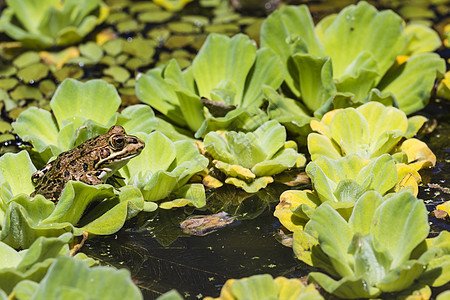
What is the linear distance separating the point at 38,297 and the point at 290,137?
5.99 ft

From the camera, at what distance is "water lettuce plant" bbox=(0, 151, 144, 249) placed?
2.53m

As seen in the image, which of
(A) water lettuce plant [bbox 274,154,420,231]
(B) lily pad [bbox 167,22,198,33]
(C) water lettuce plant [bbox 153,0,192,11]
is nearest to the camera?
(A) water lettuce plant [bbox 274,154,420,231]

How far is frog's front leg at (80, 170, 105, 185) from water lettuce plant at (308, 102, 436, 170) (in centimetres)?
101

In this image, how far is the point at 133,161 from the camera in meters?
3.05

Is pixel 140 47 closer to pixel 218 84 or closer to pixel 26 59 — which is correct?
pixel 26 59

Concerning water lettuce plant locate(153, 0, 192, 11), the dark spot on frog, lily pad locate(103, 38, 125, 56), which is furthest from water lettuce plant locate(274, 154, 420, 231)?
water lettuce plant locate(153, 0, 192, 11)

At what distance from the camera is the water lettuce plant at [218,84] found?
3328mm

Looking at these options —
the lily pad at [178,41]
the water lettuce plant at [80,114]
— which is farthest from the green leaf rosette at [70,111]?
the lily pad at [178,41]

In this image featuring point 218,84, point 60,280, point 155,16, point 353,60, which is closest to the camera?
point 60,280

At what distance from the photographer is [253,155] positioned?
3.03m

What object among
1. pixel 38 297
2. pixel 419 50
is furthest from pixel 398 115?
pixel 38 297

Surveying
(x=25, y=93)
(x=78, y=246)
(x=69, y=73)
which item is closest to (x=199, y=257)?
(x=78, y=246)

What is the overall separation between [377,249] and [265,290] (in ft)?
1.42

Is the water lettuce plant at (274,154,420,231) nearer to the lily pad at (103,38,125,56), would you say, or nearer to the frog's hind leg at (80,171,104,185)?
the frog's hind leg at (80,171,104,185)
